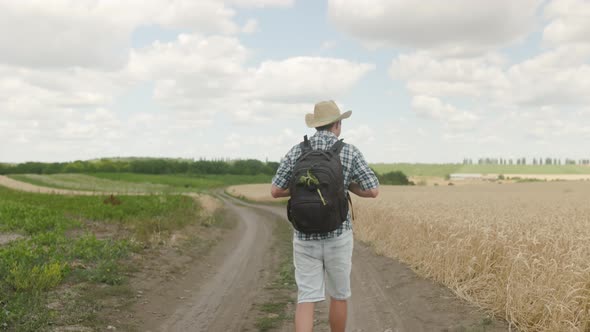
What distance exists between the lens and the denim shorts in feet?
17.3

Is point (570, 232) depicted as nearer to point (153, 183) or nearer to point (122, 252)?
point (122, 252)

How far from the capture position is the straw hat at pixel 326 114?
546 centimetres

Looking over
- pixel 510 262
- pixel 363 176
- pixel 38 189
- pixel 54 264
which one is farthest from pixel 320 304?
pixel 38 189

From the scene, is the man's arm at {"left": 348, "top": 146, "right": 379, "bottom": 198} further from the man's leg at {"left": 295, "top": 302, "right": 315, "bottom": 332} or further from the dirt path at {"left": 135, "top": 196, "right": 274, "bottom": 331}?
the dirt path at {"left": 135, "top": 196, "right": 274, "bottom": 331}

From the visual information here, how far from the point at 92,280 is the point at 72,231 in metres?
9.63

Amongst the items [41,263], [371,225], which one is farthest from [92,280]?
[371,225]

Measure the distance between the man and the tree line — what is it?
391ft

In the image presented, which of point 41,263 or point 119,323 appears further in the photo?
point 41,263

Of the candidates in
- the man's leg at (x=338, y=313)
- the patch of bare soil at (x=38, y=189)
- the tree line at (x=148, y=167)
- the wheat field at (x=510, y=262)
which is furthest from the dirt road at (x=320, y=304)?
the tree line at (x=148, y=167)

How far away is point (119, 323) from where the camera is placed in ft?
27.8

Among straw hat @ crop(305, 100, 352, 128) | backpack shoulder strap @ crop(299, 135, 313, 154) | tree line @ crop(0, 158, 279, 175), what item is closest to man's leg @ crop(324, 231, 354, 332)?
backpack shoulder strap @ crop(299, 135, 313, 154)

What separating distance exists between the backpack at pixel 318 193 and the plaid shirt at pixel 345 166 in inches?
6.9

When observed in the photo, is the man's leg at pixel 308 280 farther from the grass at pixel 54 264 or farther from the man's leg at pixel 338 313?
the grass at pixel 54 264

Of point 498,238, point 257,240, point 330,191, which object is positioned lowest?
point 257,240
